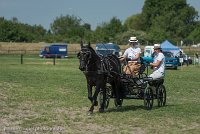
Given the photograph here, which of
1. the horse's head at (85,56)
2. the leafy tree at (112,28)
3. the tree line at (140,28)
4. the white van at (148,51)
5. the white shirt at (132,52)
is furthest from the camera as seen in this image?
the leafy tree at (112,28)

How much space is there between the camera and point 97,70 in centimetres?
1391

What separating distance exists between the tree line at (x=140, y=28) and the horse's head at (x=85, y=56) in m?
90.8

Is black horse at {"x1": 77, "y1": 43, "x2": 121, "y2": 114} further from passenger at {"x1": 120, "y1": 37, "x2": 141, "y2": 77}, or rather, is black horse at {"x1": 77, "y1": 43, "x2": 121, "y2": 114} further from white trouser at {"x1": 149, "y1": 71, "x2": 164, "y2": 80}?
white trouser at {"x1": 149, "y1": 71, "x2": 164, "y2": 80}

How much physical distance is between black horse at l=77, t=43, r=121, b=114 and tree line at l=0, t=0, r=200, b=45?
294 ft

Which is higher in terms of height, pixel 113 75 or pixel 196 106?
pixel 113 75

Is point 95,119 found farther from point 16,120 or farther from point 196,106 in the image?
point 196,106

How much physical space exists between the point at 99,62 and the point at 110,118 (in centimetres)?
169

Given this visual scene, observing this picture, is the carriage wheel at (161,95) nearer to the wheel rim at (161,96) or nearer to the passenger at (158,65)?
the wheel rim at (161,96)

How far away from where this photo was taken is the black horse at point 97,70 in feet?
44.5

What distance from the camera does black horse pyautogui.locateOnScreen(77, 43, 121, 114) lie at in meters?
13.6

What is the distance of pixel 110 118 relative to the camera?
43.2 ft

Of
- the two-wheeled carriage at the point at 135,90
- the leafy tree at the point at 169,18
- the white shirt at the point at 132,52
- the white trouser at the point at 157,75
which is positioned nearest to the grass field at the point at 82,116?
the two-wheeled carriage at the point at 135,90

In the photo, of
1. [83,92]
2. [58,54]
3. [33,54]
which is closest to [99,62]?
[83,92]

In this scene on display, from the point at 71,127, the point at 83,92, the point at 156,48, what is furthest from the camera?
the point at 83,92
